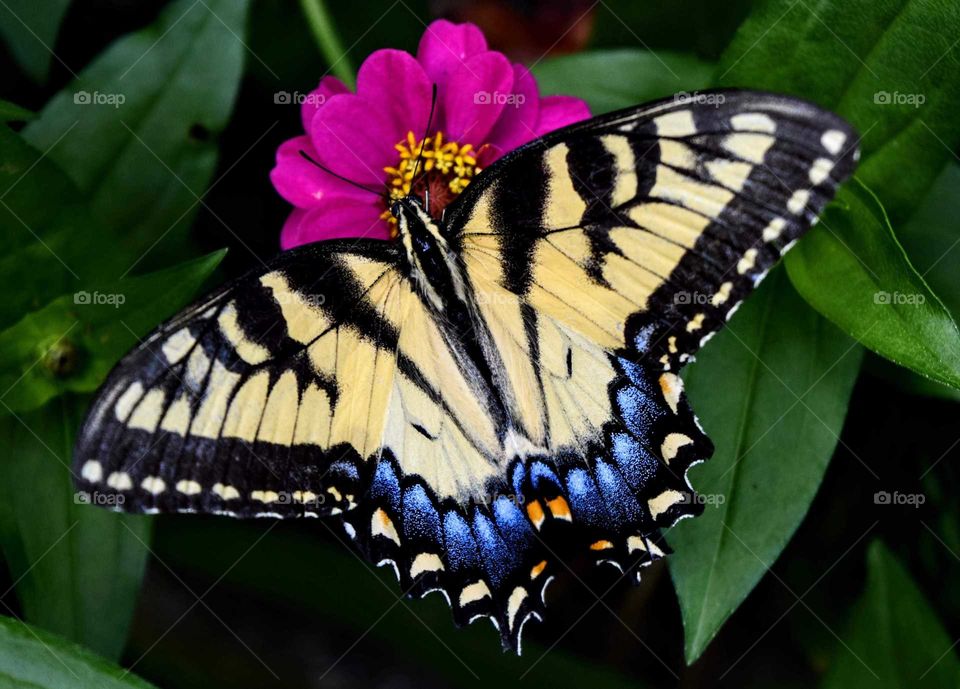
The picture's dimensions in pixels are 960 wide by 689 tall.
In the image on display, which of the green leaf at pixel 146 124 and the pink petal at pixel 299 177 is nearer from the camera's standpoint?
the pink petal at pixel 299 177

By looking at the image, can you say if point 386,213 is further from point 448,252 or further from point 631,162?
point 631,162

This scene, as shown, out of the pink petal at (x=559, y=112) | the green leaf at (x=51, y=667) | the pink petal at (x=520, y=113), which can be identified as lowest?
the green leaf at (x=51, y=667)

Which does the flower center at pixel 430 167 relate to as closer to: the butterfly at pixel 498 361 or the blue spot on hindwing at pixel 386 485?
the butterfly at pixel 498 361

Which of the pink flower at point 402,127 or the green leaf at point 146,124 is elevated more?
the pink flower at point 402,127

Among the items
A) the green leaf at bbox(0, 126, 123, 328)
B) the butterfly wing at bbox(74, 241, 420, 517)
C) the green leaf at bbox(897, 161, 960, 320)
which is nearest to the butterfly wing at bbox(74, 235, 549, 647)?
the butterfly wing at bbox(74, 241, 420, 517)

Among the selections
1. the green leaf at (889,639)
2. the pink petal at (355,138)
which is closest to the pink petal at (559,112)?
the pink petal at (355,138)

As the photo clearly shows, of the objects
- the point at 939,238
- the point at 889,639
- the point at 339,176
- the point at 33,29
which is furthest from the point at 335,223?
the point at 889,639

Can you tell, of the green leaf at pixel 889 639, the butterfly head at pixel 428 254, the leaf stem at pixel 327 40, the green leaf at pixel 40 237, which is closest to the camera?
the butterfly head at pixel 428 254

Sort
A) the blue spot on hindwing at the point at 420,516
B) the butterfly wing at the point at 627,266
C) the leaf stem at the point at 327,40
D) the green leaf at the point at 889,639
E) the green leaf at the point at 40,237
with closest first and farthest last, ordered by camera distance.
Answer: the butterfly wing at the point at 627,266 → the blue spot on hindwing at the point at 420,516 → the green leaf at the point at 40,237 → the green leaf at the point at 889,639 → the leaf stem at the point at 327,40
